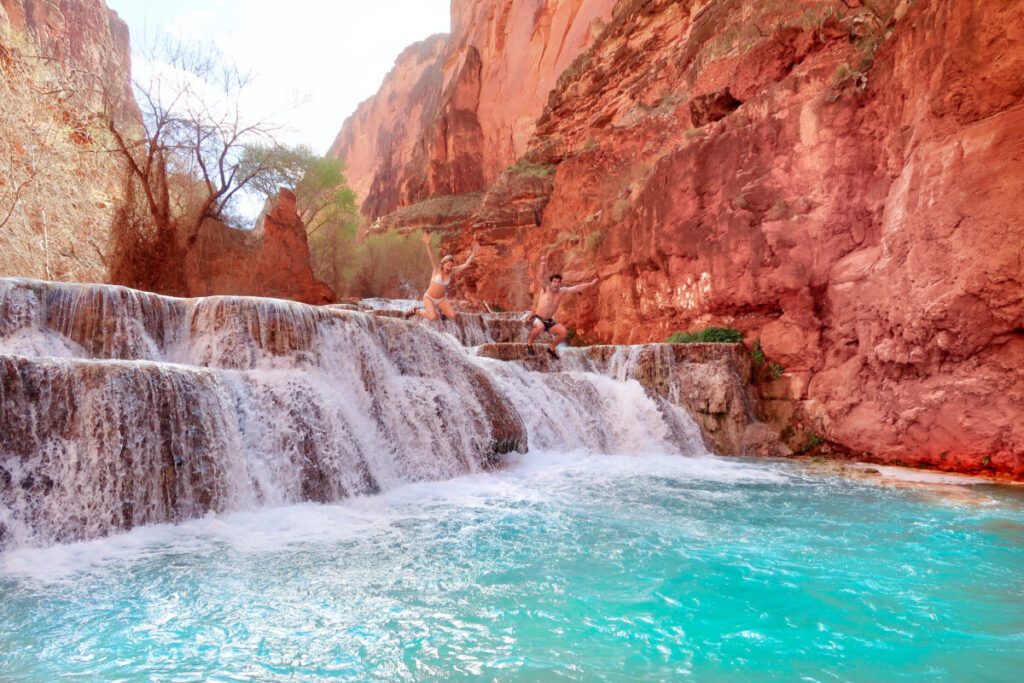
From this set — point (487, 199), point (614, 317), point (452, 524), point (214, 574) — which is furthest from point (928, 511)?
point (487, 199)

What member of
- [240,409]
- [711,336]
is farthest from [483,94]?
[240,409]

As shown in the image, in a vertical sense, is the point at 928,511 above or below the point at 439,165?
below

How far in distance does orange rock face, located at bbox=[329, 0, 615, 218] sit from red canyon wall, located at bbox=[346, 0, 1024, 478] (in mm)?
18917

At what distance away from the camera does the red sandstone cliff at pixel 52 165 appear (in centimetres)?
1151

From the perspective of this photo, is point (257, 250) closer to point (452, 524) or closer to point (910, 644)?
point (452, 524)

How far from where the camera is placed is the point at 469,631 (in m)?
2.82

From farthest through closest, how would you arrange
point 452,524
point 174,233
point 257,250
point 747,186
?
point 257,250, point 174,233, point 747,186, point 452,524

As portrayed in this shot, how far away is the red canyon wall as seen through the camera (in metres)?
7.06

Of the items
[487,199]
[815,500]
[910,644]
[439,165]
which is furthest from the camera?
[439,165]

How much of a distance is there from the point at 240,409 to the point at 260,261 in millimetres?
13117

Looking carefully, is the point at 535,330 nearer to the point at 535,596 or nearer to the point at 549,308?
the point at 549,308

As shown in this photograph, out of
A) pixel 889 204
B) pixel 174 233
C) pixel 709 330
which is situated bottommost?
pixel 709 330

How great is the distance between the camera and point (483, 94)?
40125 millimetres

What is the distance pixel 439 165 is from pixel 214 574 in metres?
39.7
